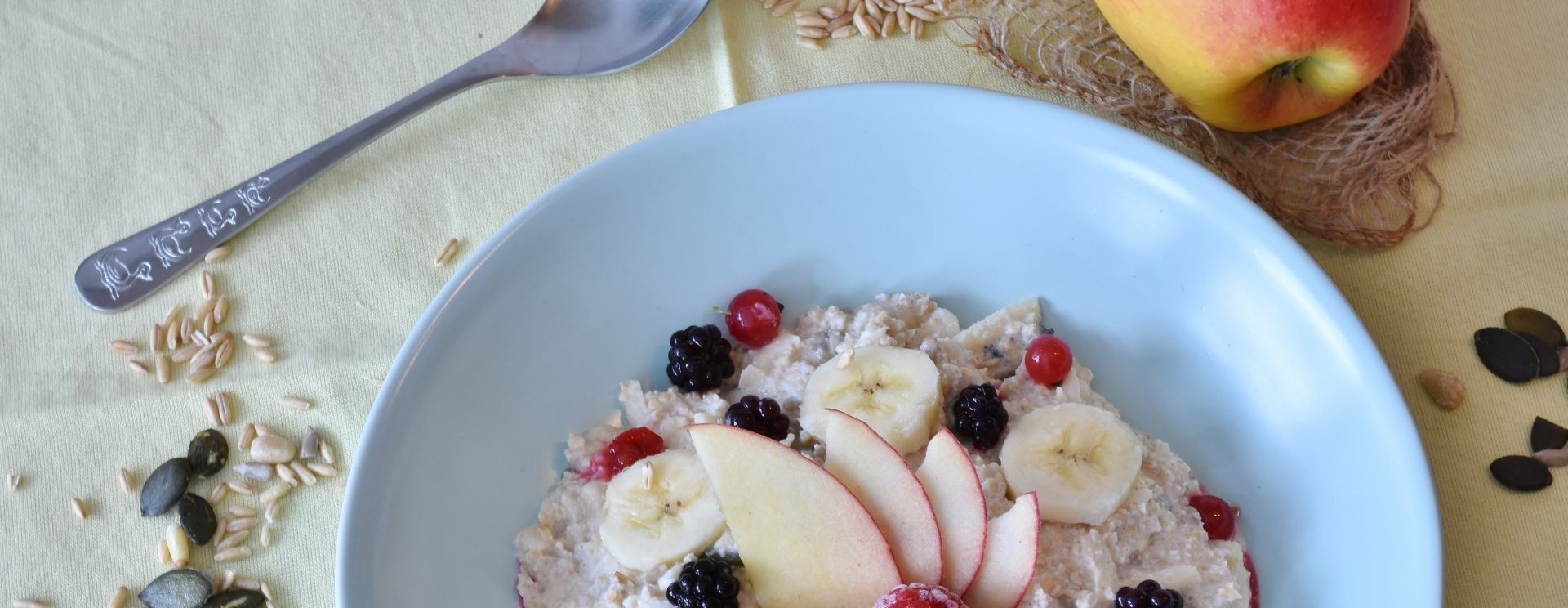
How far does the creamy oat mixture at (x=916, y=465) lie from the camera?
1.37 m

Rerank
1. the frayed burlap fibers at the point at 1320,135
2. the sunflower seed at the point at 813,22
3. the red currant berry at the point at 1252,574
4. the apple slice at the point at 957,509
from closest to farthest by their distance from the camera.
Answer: the apple slice at the point at 957,509
the red currant berry at the point at 1252,574
the frayed burlap fibers at the point at 1320,135
the sunflower seed at the point at 813,22

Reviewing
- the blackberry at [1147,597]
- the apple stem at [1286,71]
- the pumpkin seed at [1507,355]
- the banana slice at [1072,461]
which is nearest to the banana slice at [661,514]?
the banana slice at [1072,461]

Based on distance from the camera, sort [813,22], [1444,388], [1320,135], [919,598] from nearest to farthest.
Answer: [919,598] < [1444,388] < [1320,135] < [813,22]

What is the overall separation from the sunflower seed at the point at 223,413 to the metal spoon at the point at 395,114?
0.22 meters

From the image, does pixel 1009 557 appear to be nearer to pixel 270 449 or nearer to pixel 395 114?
pixel 270 449

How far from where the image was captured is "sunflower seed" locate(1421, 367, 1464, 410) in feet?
5.12

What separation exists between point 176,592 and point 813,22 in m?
1.26

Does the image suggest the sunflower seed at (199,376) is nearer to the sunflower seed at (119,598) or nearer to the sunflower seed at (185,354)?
the sunflower seed at (185,354)

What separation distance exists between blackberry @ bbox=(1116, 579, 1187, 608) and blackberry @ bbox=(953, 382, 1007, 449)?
25 cm

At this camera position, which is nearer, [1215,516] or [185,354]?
[1215,516]

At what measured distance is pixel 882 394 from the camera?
144 centimetres

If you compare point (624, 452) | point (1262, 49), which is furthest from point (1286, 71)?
point (624, 452)

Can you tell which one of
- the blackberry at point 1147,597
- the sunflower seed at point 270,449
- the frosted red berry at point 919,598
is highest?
the sunflower seed at point 270,449

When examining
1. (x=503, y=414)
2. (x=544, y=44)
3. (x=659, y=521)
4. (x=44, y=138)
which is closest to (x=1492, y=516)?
(x=659, y=521)
